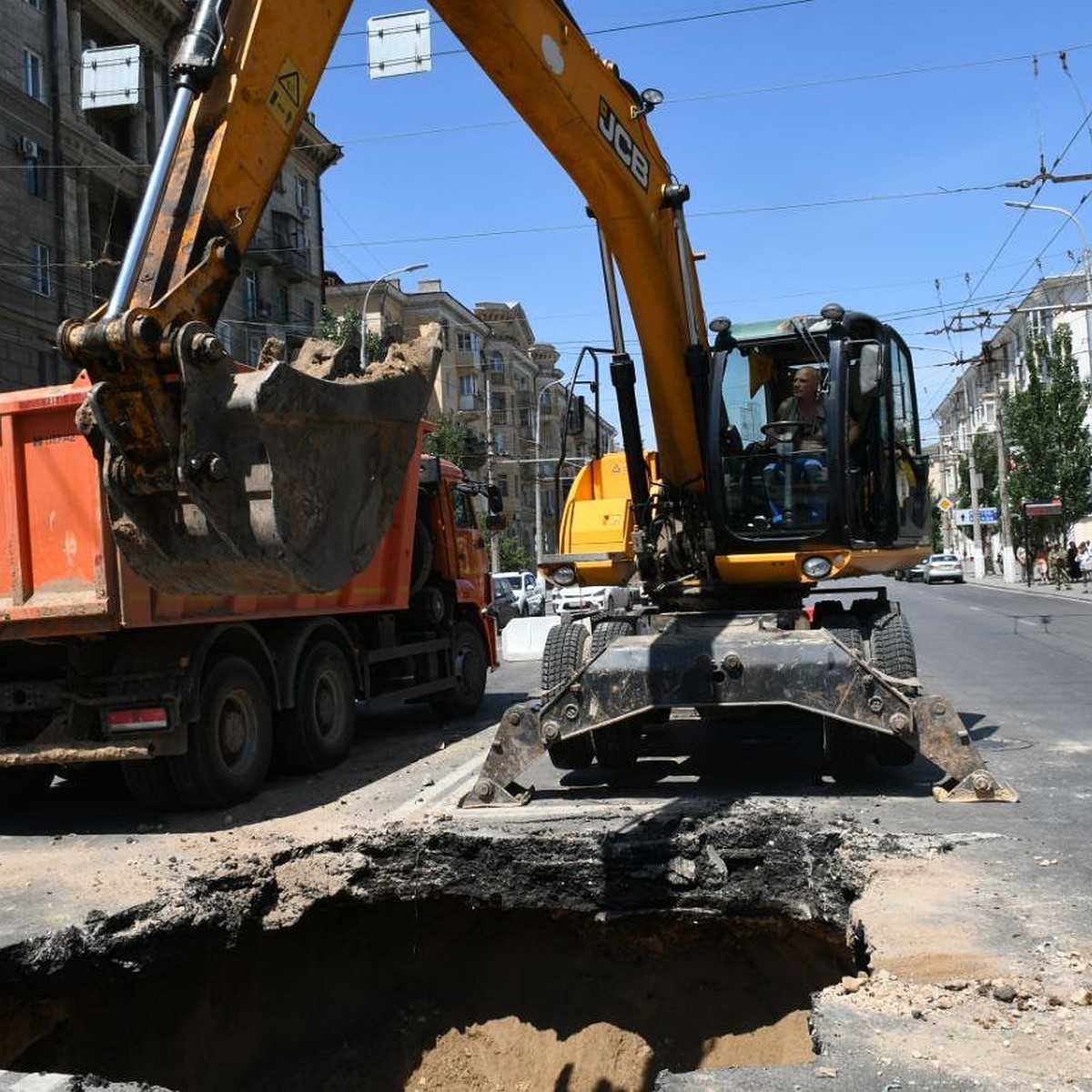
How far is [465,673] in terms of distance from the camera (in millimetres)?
12602

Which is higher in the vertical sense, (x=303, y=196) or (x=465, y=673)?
(x=303, y=196)

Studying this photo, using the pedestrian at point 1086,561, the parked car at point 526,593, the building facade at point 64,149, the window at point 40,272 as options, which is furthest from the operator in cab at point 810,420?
the pedestrian at point 1086,561

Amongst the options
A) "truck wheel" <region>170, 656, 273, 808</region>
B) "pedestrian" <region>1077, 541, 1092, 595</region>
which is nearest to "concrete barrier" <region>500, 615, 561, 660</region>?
"truck wheel" <region>170, 656, 273, 808</region>

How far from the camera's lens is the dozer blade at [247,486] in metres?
3.72

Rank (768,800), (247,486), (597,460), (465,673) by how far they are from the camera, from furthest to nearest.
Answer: (465,673)
(597,460)
(768,800)
(247,486)

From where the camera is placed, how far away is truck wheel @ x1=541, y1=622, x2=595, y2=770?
25.2 ft

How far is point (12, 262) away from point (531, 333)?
193ft

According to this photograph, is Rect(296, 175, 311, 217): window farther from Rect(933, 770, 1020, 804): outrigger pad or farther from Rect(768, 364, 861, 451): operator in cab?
Rect(933, 770, 1020, 804): outrigger pad

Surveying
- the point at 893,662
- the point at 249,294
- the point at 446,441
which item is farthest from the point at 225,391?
the point at 249,294

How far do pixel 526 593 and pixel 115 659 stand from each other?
28211mm

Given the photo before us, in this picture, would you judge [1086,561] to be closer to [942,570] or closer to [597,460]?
[942,570]

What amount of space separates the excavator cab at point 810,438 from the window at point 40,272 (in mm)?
21422

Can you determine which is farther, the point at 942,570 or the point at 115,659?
the point at 942,570

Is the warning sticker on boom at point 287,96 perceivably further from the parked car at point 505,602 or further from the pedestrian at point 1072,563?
the pedestrian at point 1072,563
